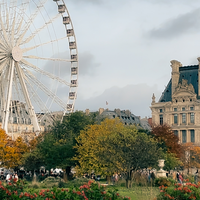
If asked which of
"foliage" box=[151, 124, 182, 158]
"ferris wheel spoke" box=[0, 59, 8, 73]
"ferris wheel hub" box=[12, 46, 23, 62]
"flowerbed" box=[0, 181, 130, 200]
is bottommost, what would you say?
"flowerbed" box=[0, 181, 130, 200]

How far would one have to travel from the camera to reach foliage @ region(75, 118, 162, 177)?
40469mm

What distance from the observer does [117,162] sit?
1607 inches

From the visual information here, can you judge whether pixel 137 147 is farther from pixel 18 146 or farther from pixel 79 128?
pixel 18 146

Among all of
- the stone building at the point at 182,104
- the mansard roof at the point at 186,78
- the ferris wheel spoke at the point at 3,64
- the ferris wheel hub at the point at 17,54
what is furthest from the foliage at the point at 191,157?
the ferris wheel spoke at the point at 3,64

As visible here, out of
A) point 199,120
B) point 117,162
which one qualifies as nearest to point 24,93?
point 117,162

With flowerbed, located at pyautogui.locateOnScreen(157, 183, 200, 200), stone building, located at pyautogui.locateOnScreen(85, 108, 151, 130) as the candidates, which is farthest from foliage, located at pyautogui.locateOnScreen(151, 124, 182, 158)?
stone building, located at pyautogui.locateOnScreen(85, 108, 151, 130)

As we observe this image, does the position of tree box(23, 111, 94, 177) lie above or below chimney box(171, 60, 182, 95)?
below

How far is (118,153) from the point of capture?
135ft

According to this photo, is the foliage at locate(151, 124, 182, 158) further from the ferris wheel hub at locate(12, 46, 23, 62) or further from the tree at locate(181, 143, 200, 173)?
the ferris wheel hub at locate(12, 46, 23, 62)

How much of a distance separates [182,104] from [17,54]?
5286 cm

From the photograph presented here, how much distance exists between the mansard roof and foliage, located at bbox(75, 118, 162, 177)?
55497 mm

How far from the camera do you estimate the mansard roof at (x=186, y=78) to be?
98.9 m

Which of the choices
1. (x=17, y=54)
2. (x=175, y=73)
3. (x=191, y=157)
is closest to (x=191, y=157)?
(x=191, y=157)

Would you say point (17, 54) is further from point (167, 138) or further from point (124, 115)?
point (124, 115)
